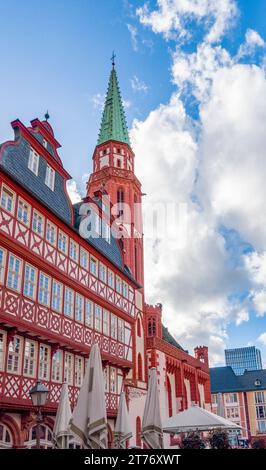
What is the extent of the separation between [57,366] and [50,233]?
6.41 metres

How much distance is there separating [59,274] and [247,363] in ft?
635

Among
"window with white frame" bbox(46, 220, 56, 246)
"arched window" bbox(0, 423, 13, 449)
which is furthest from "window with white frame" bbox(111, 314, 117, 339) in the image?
"arched window" bbox(0, 423, 13, 449)

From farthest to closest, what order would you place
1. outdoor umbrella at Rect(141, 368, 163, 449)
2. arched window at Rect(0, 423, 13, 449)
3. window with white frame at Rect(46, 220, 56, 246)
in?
window with white frame at Rect(46, 220, 56, 246) → arched window at Rect(0, 423, 13, 449) → outdoor umbrella at Rect(141, 368, 163, 449)

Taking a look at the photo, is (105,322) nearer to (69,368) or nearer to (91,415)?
(69,368)

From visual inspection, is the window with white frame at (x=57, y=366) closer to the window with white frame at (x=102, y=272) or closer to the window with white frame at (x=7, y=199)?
the window with white frame at (x=102, y=272)

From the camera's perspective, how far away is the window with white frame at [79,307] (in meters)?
23.5

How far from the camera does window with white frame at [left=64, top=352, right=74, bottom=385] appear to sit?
22016mm

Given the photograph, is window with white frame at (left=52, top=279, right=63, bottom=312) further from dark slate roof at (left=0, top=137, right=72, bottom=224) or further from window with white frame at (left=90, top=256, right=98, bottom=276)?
window with white frame at (left=90, top=256, right=98, bottom=276)

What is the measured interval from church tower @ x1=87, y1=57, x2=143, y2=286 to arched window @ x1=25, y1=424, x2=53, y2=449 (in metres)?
18.8

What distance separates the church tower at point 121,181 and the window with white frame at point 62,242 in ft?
48.1

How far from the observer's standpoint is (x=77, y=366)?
76.3ft

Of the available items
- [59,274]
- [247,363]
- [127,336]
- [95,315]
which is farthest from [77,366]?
[247,363]

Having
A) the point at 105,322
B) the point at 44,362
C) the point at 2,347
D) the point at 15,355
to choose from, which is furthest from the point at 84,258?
the point at 2,347
